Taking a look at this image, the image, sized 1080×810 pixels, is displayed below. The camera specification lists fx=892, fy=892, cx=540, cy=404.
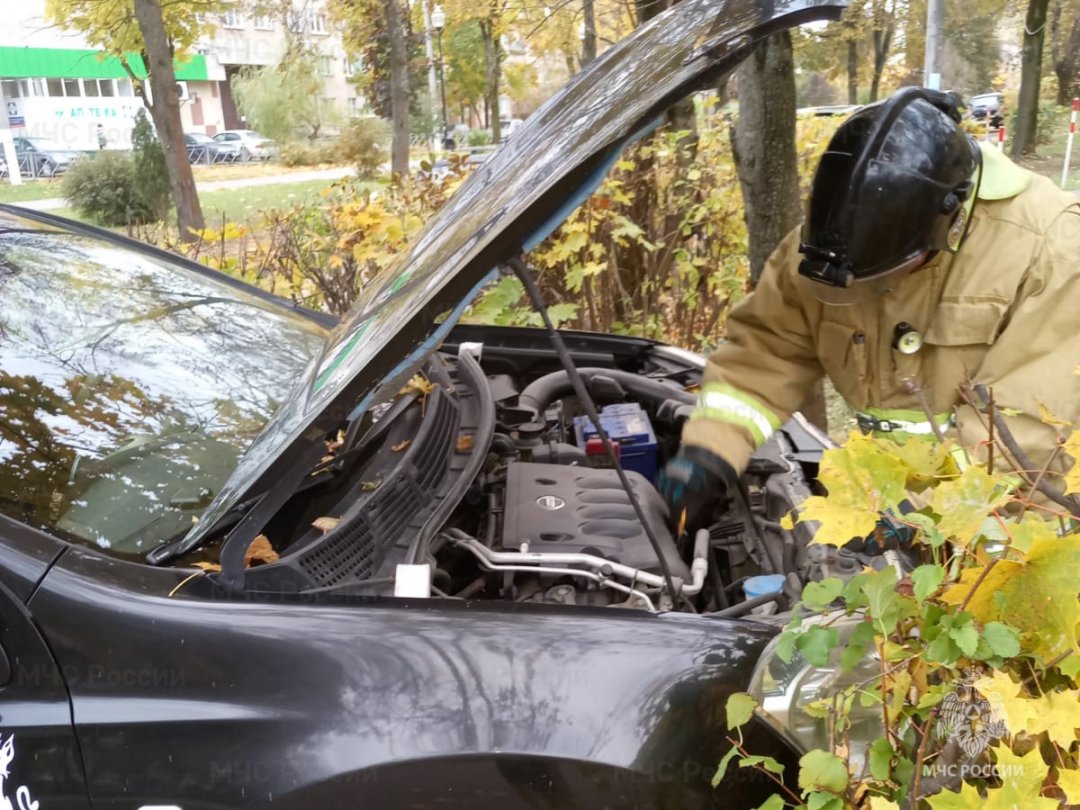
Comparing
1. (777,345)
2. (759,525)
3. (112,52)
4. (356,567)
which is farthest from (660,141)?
(112,52)

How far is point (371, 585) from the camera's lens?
1.68m

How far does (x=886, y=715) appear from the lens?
119 cm

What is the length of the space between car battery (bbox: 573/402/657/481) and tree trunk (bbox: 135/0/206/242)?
24.7 ft

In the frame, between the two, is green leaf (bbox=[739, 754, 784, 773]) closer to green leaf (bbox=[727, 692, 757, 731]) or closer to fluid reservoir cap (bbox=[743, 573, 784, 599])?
green leaf (bbox=[727, 692, 757, 731])

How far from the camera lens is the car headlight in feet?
4.51

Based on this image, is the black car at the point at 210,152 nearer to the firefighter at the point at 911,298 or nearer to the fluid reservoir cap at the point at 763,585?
the firefighter at the point at 911,298

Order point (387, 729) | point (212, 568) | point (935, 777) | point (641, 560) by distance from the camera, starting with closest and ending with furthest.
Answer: point (935, 777) < point (387, 729) < point (212, 568) < point (641, 560)

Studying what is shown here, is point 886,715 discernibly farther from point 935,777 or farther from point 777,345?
point 777,345

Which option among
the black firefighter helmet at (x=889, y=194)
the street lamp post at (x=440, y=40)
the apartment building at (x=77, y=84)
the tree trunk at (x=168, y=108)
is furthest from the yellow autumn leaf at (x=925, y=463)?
the apartment building at (x=77, y=84)

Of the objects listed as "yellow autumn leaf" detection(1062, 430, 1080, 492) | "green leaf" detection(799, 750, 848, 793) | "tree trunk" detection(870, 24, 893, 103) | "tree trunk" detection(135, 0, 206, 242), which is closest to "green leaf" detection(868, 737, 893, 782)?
"green leaf" detection(799, 750, 848, 793)

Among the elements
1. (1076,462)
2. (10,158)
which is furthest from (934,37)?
(10,158)

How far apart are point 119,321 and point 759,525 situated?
65.1 inches

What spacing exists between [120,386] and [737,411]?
143cm

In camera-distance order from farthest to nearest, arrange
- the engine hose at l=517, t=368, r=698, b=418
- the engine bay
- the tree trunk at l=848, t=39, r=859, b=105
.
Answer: the tree trunk at l=848, t=39, r=859, b=105, the engine hose at l=517, t=368, r=698, b=418, the engine bay
